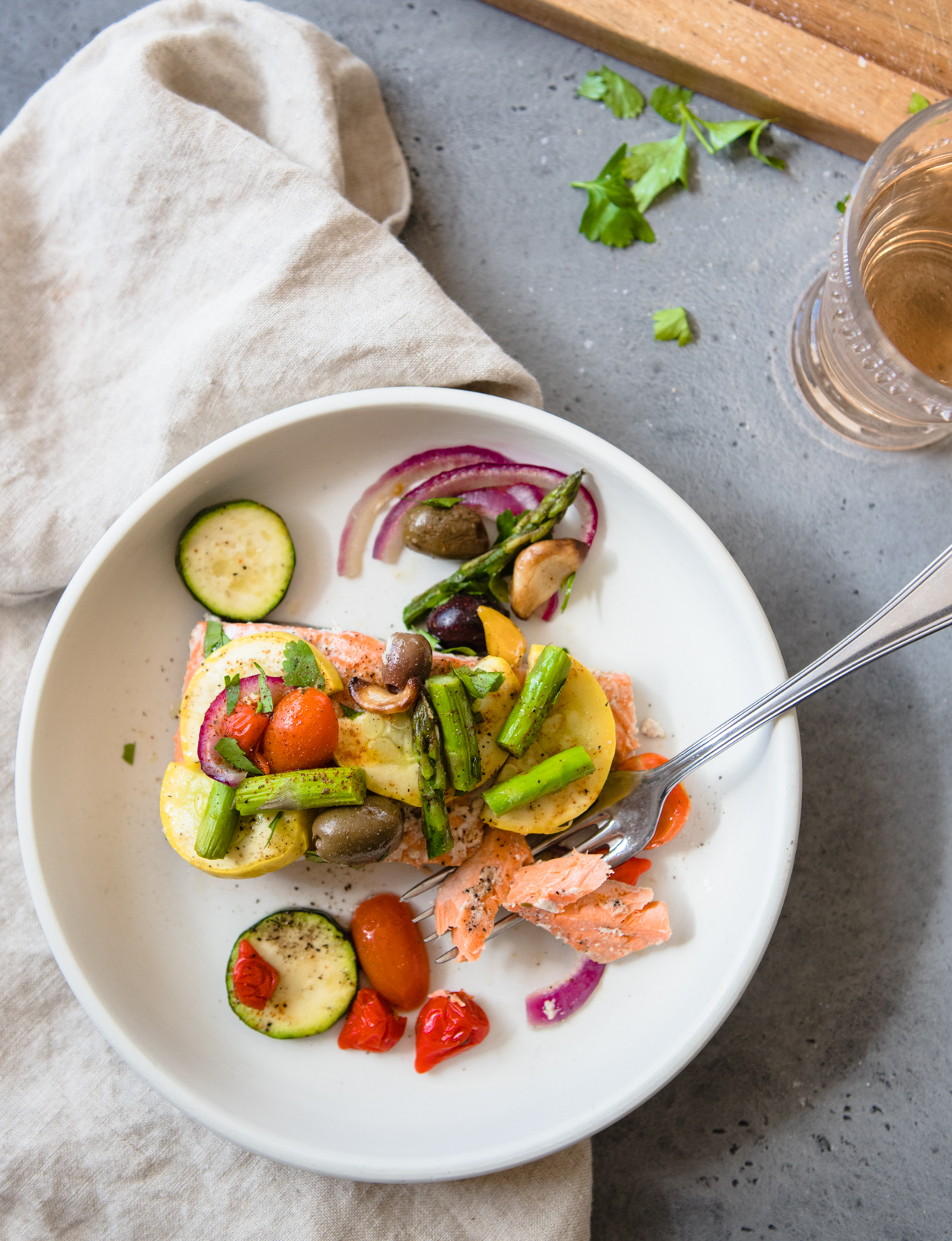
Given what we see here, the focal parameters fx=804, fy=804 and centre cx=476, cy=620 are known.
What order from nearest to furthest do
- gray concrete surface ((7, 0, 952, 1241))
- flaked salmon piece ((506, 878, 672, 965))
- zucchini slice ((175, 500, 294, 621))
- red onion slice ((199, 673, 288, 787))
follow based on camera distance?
1. red onion slice ((199, 673, 288, 787))
2. flaked salmon piece ((506, 878, 672, 965))
3. zucchini slice ((175, 500, 294, 621))
4. gray concrete surface ((7, 0, 952, 1241))

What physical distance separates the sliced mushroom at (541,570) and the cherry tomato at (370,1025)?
1.51 meters

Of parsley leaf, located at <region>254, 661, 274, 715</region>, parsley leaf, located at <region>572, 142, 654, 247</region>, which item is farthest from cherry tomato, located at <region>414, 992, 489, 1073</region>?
parsley leaf, located at <region>572, 142, 654, 247</region>

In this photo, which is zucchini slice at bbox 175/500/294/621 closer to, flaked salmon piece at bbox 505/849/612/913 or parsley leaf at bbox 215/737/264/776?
parsley leaf at bbox 215/737/264/776

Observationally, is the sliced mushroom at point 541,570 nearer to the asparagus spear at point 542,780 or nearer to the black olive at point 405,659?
the black olive at point 405,659

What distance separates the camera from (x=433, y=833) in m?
2.70

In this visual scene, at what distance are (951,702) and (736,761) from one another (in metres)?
1.08

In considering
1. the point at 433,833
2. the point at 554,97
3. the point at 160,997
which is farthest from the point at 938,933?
the point at 554,97

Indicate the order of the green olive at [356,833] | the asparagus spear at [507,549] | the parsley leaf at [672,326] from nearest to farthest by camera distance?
the green olive at [356,833], the asparagus spear at [507,549], the parsley leaf at [672,326]

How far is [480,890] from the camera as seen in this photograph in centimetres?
282

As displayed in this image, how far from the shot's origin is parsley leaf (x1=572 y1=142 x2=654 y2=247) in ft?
11.0

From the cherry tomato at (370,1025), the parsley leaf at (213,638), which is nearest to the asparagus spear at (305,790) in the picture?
the parsley leaf at (213,638)

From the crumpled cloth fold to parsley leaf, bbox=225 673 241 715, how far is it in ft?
3.00

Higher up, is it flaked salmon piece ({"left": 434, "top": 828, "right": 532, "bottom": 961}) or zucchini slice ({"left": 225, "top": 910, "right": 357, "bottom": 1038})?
flaked salmon piece ({"left": 434, "top": 828, "right": 532, "bottom": 961})

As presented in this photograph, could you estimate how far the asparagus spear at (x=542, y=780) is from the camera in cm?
267
